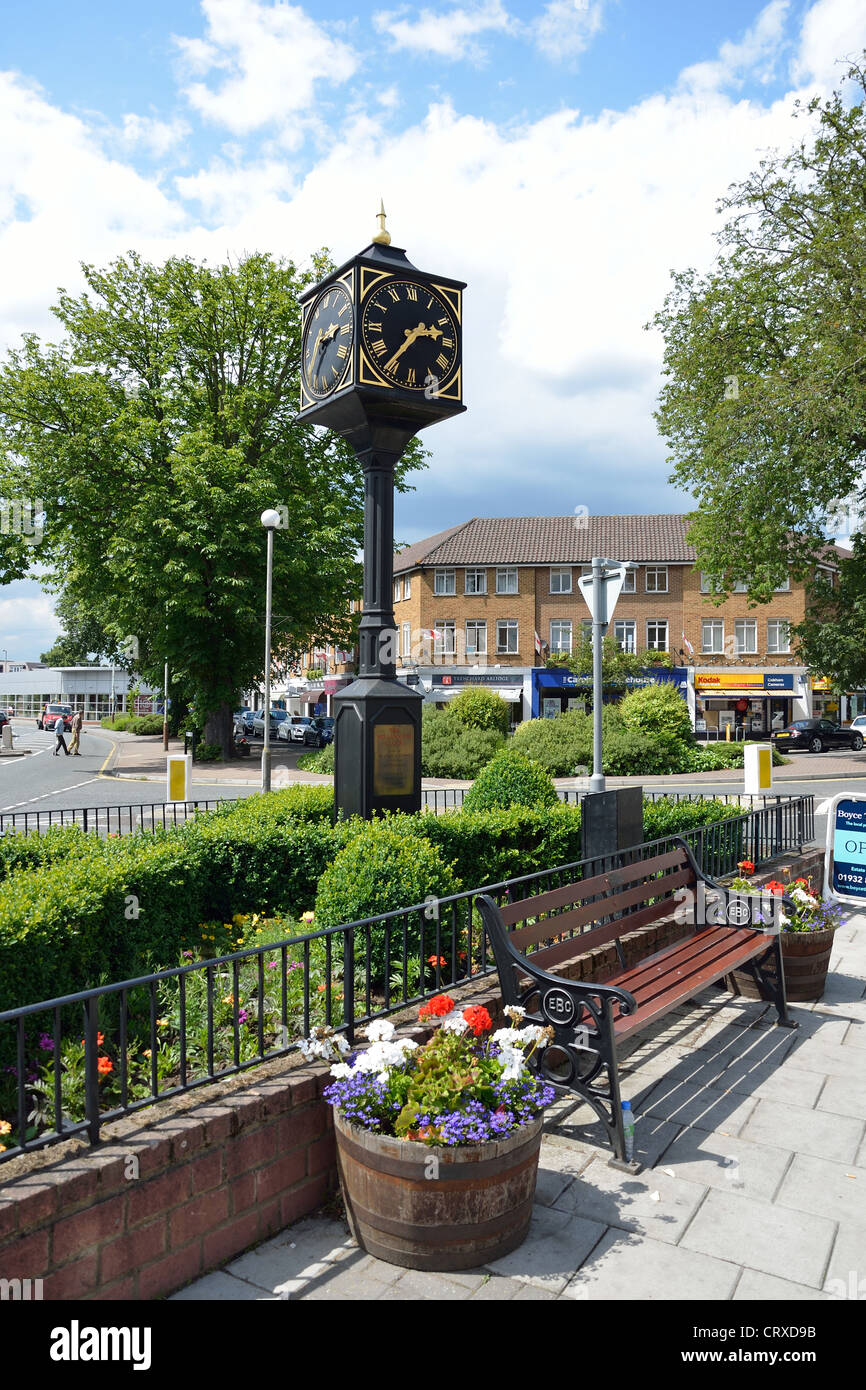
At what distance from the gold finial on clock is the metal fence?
18.8ft

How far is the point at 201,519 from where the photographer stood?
25984 millimetres

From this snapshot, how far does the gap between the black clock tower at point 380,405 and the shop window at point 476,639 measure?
131 feet

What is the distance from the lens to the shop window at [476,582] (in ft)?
158

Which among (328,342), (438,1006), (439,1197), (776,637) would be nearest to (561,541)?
(776,637)

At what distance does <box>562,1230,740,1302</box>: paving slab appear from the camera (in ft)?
10.4

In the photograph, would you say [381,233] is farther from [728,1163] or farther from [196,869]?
[728,1163]

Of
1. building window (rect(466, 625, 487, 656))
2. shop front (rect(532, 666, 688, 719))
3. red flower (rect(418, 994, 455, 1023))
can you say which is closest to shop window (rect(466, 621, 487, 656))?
building window (rect(466, 625, 487, 656))

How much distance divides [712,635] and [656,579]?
13.6 feet

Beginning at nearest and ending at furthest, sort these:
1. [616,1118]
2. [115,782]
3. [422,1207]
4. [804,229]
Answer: [422,1207]
[616,1118]
[804,229]
[115,782]

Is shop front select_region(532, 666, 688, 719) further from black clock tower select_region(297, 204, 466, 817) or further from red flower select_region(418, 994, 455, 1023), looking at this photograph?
red flower select_region(418, 994, 455, 1023)

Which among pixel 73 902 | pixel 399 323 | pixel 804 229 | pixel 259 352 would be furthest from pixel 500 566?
pixel 73 902

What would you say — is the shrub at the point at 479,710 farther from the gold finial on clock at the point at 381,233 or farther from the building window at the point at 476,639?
the gold finial on clock at the point at 381,233
